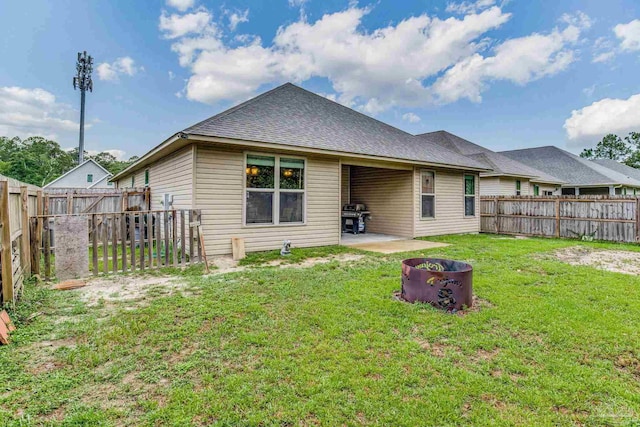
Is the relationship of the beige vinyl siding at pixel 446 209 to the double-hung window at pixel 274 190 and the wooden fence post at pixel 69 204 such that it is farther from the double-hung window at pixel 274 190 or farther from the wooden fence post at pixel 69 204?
the wooden fence post at pixel 69 204

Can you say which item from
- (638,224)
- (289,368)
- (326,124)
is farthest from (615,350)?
(638,224)

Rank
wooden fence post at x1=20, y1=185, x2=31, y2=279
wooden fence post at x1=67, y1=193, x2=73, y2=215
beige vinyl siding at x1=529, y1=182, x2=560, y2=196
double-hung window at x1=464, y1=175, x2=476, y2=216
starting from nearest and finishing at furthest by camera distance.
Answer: wooden fence post at x1=20, y1=185, x2=31, y2=279 → wooden fence post at x1=67, y1=193, x2=73, y2=215 → double-hung window at x1=464, y1=175, x2=476, y2=216 → beige vinyl siding at x1=529, y1=182, x2=560, y2=196

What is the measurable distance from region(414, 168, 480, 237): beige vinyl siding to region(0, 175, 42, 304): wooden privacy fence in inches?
364

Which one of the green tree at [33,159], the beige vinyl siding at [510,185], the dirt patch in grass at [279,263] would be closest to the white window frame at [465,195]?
the beige vinyl siding at [510,185]

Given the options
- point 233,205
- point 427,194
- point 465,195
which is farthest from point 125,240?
point 465,195

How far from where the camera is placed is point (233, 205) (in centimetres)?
685

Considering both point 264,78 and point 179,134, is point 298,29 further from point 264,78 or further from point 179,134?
point 179,134

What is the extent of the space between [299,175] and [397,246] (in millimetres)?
3313

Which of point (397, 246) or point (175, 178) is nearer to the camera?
point (175, 178)

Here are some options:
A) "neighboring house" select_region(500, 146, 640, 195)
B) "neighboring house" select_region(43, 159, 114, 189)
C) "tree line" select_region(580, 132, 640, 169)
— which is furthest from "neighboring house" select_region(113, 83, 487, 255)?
"tree line" select_region(580, 132, 640, 169)

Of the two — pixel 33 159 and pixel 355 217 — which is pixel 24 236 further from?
pixel 33 159

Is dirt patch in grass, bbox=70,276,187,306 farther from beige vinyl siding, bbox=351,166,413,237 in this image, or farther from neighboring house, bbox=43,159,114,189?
neighboring house, bbox=43,159,114,189

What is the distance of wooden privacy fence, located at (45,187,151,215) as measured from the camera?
29.7 ft

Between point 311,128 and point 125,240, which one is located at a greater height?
point 311,128
